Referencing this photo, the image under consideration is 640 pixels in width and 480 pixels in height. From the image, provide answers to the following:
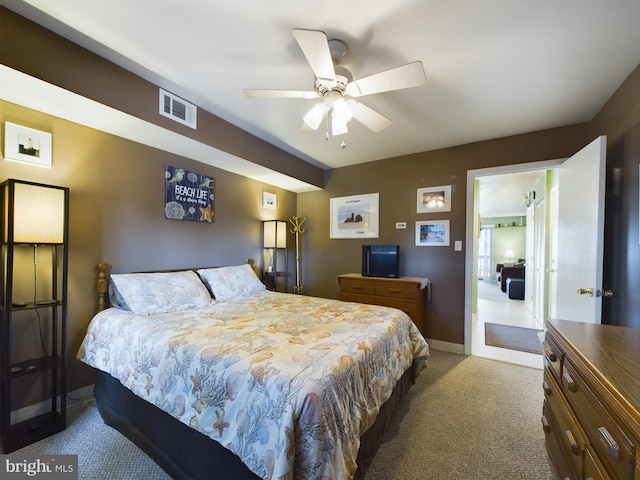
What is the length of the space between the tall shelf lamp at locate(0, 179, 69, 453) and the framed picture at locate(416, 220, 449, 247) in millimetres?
3473

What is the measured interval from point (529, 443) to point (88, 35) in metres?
3.75

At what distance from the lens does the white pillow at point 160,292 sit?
201cm

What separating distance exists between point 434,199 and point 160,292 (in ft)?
10.5

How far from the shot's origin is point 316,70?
1474 millimetres

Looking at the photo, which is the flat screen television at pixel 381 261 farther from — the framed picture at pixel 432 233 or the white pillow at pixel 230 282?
the white pillow at pixel 230 282

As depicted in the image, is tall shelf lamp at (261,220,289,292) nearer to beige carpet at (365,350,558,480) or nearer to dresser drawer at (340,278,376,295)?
dresser drawer at (340,278,376,295)

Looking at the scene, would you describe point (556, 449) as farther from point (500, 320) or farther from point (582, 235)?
point (500, 320)

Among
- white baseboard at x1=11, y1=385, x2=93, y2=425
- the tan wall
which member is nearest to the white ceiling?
the tan wall

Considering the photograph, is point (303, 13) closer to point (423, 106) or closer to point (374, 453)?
point (423, 106)

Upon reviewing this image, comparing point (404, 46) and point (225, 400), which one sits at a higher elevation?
point (404, 46)

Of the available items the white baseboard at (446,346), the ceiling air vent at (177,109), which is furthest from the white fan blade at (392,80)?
the white baseboard at (446,346)

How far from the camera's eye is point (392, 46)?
1.61m

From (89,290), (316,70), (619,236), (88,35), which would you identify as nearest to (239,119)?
(88,35)

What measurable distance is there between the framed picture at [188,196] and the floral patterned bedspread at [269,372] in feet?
3.58
